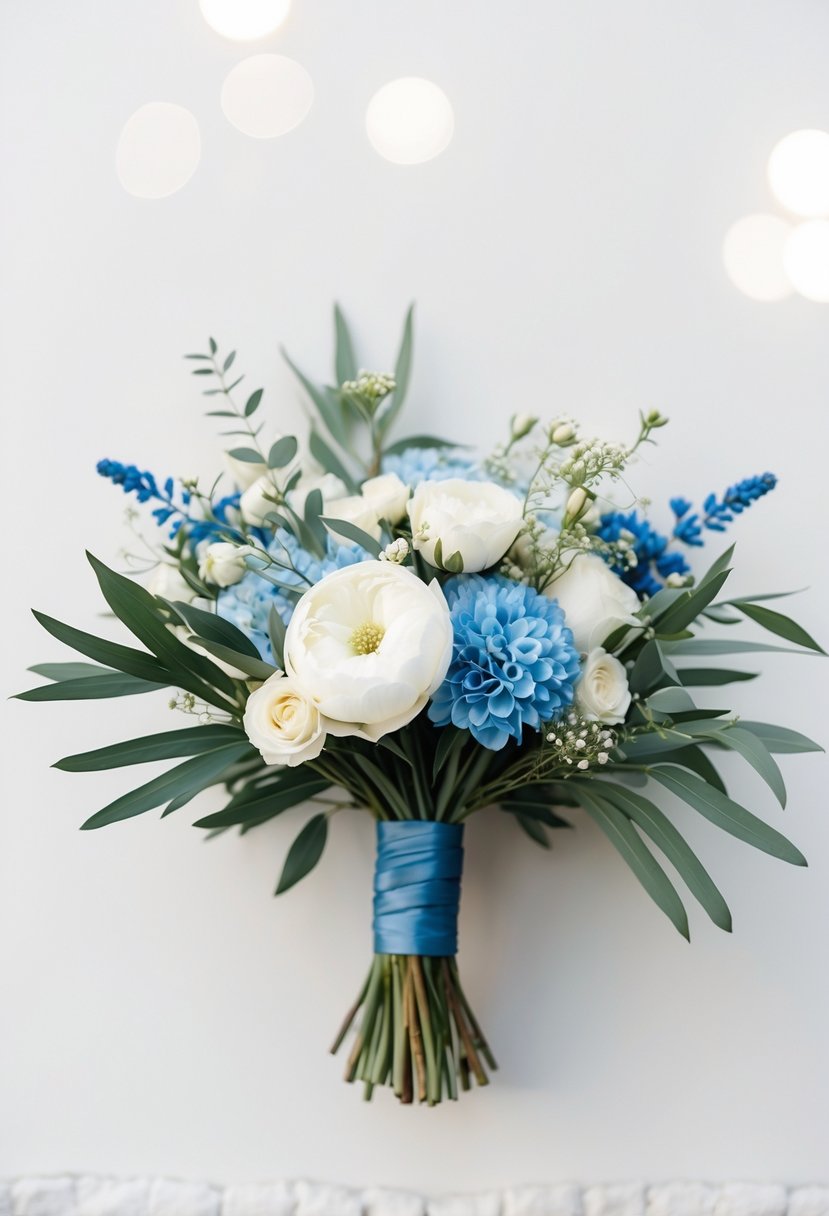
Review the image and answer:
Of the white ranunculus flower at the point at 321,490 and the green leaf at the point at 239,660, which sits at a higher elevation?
the white ranunculus flower at the point at 321,490

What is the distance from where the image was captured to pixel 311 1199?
37.2 inches

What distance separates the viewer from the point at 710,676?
94cm

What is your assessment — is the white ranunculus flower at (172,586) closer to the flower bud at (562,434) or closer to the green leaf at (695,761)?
the flower bud at (562,434)

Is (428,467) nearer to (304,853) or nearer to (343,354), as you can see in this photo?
(343,354)

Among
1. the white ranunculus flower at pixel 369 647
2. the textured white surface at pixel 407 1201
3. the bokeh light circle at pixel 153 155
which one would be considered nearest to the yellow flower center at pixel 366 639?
the white ranunculus flower at pixel 369 647

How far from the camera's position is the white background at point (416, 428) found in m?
0.98

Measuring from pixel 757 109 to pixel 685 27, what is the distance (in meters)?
0.13

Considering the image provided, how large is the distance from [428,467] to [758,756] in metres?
0.42

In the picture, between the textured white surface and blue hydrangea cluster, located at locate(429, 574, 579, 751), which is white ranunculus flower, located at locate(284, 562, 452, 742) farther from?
the textured white surface

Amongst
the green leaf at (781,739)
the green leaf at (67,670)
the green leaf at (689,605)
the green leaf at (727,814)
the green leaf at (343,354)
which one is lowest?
the green leaf at (727,814)

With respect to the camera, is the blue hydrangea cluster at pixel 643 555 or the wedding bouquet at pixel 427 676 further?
the blue hydrangea cluster at pixel 643 555

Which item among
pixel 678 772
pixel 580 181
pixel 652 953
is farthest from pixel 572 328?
pixel 652 953

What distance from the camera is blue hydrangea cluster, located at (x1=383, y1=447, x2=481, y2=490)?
0.94m

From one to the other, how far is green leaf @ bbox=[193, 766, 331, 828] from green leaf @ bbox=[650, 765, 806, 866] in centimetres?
33
